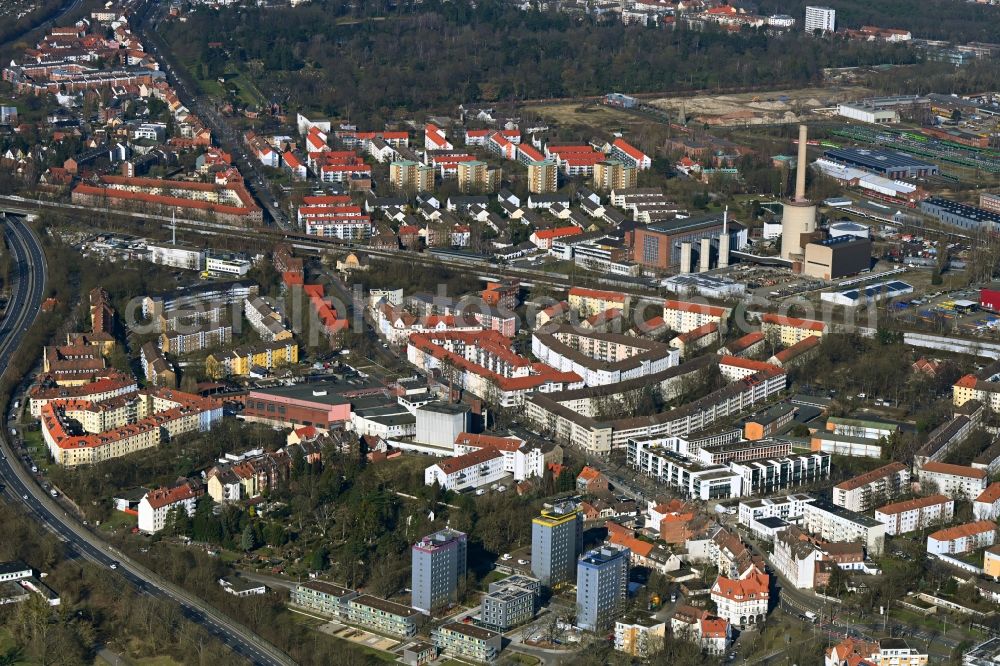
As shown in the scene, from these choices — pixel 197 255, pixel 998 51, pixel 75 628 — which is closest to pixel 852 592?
pixel 75 628

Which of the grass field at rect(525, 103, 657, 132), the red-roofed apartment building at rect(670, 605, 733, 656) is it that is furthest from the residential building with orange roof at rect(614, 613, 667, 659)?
the grass field at rect(525, 103, 657, 132)

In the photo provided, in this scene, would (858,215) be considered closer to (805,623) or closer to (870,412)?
(870,412)

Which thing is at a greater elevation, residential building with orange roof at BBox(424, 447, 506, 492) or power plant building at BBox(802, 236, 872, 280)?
power plant building at BBox(802, 236, 872, 280)

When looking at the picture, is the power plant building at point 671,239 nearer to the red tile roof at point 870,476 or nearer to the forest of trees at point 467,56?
the red tile roof at point 870,476

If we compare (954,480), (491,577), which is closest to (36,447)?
(491,577)

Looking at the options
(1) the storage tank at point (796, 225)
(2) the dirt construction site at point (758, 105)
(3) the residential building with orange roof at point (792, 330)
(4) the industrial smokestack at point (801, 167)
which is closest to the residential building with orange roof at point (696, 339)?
(3) the residential building with orange roof at point (792, 330)

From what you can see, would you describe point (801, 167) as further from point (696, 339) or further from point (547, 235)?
point (696, 339)

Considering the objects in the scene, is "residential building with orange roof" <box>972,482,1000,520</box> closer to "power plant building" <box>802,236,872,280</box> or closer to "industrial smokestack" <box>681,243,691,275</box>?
"power plant building" <box>802,236,872,280</box>
